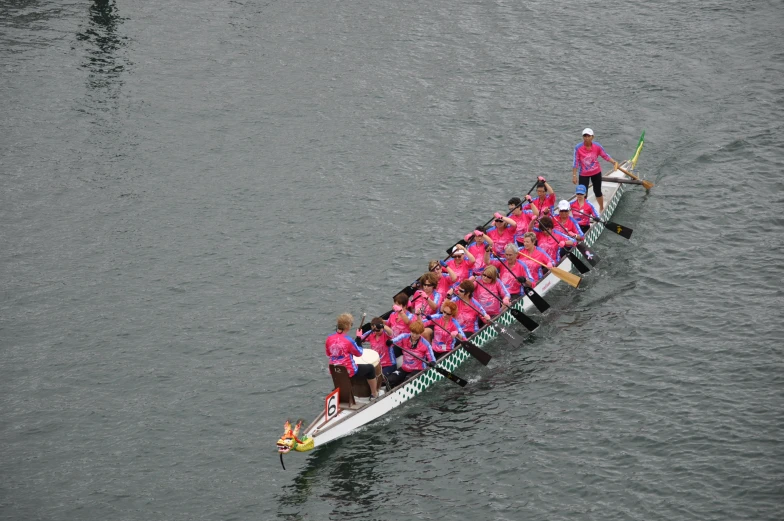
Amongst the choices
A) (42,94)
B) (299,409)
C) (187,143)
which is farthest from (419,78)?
(299,409)

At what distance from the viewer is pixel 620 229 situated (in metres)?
32.0

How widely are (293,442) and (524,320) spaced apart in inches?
348

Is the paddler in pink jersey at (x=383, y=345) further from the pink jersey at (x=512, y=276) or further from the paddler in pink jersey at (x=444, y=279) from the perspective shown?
the pink jersey at (x=512, y=276)

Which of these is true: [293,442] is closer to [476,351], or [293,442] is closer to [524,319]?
[476,351]

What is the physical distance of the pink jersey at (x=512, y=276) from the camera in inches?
1137

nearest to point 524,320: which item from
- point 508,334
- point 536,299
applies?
point 536,299

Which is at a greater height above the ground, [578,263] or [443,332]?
[578,263]

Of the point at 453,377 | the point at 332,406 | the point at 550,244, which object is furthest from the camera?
the point at 550,244

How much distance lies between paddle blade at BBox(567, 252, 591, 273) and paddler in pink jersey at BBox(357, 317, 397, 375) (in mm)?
7466

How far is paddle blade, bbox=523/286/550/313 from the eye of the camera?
2858 centimetres

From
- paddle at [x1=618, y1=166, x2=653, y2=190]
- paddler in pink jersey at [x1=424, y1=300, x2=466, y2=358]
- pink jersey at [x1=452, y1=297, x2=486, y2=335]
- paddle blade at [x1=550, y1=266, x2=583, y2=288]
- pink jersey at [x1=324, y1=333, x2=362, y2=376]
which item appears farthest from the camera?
paddle at [x1=618, y1=166, x2=653, y2=190]

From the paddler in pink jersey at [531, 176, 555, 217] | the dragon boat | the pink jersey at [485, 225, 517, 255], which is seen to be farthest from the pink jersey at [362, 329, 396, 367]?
the paddler in pink jersey at [531, 176, 555, 217]

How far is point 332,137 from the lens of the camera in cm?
4081

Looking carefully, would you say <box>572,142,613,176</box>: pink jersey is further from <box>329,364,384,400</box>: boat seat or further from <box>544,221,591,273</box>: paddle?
<box>329,364,384,400</box>: boat seat
